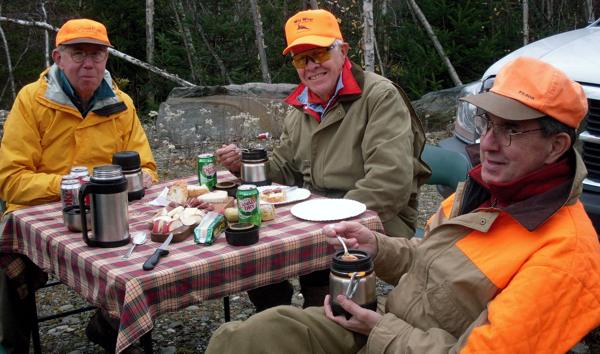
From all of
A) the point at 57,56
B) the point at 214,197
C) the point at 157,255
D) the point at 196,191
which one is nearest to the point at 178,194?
the point at 196,191

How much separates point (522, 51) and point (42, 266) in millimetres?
3461

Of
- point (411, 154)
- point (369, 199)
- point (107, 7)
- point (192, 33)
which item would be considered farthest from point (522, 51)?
point (107, 7)

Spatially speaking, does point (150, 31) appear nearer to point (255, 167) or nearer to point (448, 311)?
point (255, 167)

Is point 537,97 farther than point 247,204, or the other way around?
point 247,204

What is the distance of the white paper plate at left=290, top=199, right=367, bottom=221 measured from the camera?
2.89m

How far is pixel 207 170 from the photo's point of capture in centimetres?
346

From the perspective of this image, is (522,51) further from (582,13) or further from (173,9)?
(173,9)

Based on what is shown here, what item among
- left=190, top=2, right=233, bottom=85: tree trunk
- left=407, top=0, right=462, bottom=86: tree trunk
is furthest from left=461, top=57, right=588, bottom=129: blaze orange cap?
left=190, top=2, right=233, bottom=85: tree trunk

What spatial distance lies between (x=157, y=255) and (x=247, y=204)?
1.45 ft

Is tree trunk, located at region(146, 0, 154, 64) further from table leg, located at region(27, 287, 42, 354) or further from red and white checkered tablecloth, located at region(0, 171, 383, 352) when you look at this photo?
red and white checkered tablecloth, located at region(0, 171, 383, 352)

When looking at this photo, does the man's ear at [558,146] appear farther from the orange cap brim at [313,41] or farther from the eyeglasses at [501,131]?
the orange cap brim at [313,41]

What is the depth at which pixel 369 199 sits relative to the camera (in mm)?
3266

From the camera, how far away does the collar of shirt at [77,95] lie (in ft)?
12.4

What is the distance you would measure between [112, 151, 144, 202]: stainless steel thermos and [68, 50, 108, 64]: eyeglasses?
82 cm
